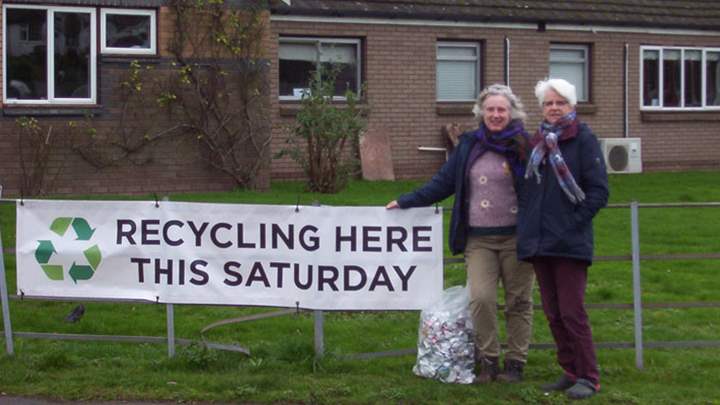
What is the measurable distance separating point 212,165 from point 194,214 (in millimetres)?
10110

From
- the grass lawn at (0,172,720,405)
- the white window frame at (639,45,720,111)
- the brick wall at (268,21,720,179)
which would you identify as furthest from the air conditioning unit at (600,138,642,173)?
the grass lawn at (0,172,720,405)

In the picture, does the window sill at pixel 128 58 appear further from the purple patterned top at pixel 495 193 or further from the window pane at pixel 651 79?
the purple patterned top at pixel 495 193

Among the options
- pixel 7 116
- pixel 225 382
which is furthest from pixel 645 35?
pixel 225 382

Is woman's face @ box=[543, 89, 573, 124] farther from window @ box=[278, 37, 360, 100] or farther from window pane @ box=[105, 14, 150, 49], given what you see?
window @ box=[278, 37, 360, 100]

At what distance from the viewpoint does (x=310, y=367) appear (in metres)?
8.36

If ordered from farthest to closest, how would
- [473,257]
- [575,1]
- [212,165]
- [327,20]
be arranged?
[575,1]
[327,20]
[212,165]
[473,257]

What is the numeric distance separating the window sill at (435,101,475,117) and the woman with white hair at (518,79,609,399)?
46.6 feet

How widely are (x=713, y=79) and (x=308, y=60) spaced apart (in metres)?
9.13

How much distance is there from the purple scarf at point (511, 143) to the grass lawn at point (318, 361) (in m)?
1.42

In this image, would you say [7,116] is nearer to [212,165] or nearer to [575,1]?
[212,165]

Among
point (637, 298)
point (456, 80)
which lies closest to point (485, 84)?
point (456, 80)

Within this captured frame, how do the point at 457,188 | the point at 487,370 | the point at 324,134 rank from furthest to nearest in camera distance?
1. the point at 324,134
2. the point at 487,370
3. the point at 457,188

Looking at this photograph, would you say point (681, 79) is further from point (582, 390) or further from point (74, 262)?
point (74, 262)

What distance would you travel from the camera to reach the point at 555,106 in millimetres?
7484
